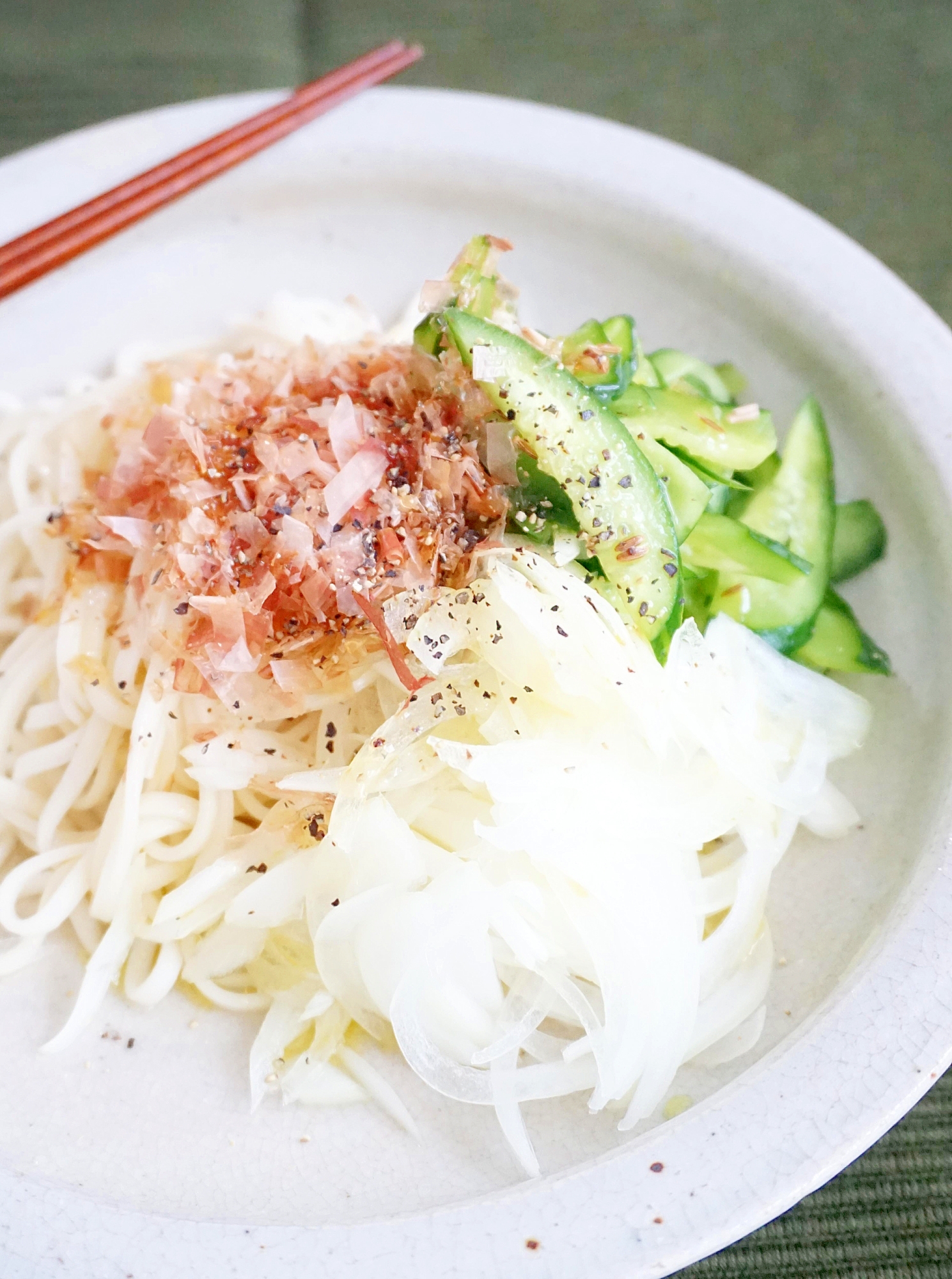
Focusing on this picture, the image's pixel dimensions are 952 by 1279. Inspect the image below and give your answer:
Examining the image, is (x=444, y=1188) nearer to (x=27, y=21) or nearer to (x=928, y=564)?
(x=928, y=564)

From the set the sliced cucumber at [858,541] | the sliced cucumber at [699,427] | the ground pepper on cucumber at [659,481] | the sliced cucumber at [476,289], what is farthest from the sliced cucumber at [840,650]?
the sliced cucumber at [476,289]

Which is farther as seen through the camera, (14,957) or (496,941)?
(14,957)

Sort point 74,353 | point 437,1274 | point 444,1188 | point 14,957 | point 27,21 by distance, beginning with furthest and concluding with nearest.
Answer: point 27,21, point 74,353, point 14,957, point 444,1188, point 437,1274

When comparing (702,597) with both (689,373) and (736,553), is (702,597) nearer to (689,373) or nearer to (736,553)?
(736,553)

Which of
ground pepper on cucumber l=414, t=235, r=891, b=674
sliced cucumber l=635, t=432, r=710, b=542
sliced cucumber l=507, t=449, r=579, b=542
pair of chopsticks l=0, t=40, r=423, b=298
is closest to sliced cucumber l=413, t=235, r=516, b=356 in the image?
ground pepper on cucumber l=414, t=235, r=891, b=674

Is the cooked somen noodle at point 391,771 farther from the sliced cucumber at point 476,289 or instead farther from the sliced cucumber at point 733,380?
the sliced cucumber at point 733,380

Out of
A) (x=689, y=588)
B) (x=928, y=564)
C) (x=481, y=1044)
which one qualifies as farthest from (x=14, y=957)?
(x=928, y=564)

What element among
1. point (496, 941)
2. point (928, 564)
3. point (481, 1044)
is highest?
point (928, 564)
